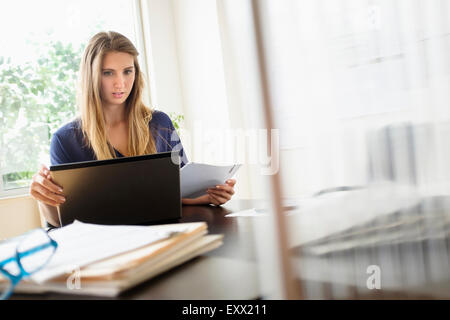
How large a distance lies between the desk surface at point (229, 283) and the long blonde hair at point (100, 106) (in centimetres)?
111

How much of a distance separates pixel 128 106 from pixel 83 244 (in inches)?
52.8

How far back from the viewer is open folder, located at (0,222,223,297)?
2.09 feet

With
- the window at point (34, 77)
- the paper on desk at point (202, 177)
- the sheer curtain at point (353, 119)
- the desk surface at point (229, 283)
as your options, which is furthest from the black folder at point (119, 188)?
the window at point (34, 77)

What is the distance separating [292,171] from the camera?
520 mm

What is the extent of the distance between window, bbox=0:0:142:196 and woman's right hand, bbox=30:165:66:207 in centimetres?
263

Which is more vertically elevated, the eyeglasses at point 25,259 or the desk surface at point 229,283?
the eyeglasses at point 25,259

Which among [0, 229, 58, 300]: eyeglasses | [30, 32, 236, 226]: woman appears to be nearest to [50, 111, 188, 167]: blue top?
[30, 32, 236, 226]: woman

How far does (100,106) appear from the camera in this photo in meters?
1.94

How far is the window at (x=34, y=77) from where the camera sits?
3598 millimetres

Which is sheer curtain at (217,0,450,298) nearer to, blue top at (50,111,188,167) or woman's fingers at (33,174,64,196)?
woman's fingers at (33,174,64,196)

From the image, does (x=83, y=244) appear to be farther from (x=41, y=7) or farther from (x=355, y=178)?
(x=41, y=7)

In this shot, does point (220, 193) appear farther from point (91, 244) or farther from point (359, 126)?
point (359, 126)

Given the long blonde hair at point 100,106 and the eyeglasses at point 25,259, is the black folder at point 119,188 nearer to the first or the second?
the eyeglasses at point 25,259
